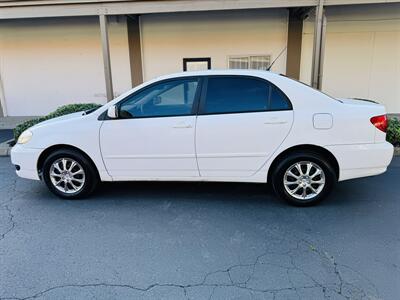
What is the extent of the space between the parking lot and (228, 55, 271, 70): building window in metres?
5.41

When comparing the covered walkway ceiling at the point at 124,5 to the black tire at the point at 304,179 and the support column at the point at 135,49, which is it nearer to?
the support column at the point at 135,49

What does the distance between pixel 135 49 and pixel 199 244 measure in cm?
741

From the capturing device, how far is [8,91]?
386 inches

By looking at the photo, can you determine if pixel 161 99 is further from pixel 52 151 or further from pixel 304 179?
pixel 304 179

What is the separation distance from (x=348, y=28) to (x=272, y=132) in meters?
6.76

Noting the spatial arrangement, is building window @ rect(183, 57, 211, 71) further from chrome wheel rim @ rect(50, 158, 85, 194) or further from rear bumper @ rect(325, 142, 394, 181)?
rear bumper @ rect(325, 142, 394, 181)

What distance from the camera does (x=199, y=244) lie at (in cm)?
314

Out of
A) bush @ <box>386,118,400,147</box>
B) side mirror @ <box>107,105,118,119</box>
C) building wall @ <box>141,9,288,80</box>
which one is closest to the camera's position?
side mirror @ <box>107,105,118,119</box>

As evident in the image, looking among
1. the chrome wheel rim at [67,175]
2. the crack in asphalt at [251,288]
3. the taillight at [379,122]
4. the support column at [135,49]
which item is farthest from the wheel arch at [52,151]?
the support column at [135,49]

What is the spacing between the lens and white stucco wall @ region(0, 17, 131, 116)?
918 centimetres

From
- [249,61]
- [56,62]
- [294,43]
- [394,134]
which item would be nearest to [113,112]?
[394,134]

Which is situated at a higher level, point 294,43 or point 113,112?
point 294,43

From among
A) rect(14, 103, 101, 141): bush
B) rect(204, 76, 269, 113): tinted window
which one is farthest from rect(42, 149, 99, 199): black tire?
rect(14, 103, 101, 141): bush

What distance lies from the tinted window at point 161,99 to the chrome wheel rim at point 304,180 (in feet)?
5.03
